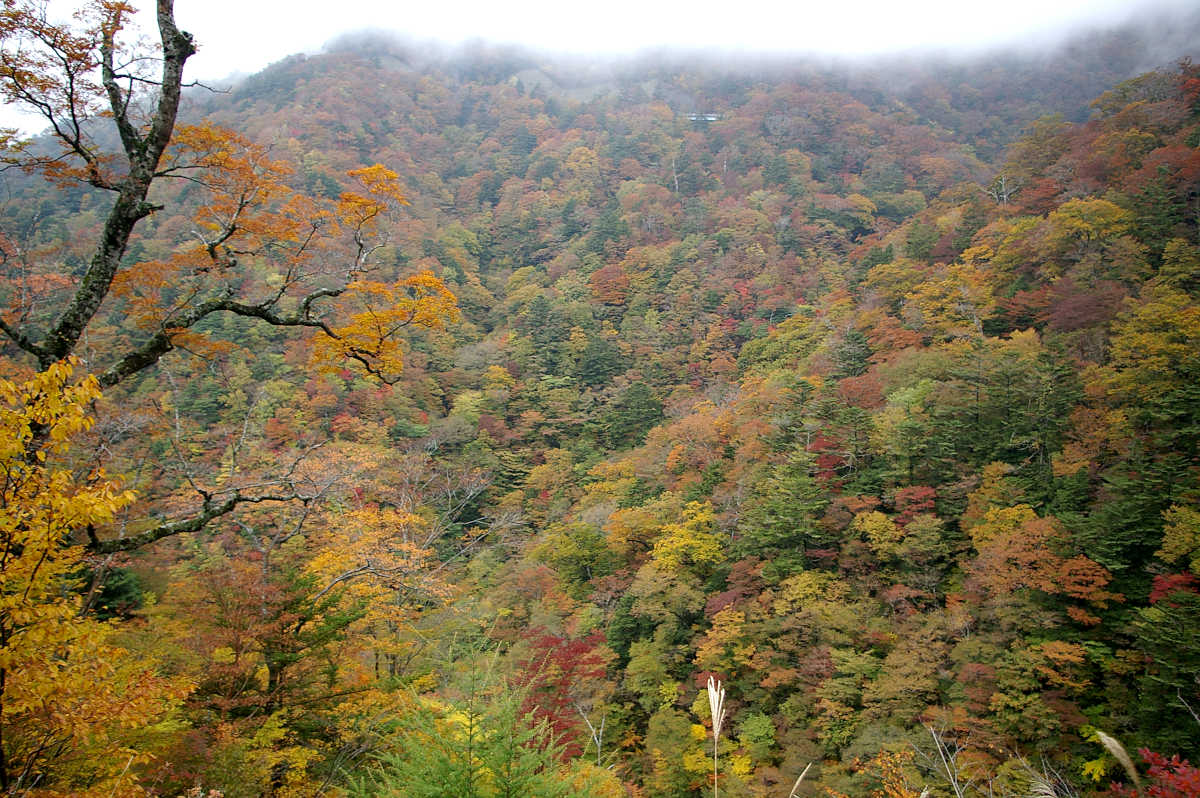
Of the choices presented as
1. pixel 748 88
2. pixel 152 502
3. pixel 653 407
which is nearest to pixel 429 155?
pixel 748 88

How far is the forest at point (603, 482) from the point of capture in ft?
13.5

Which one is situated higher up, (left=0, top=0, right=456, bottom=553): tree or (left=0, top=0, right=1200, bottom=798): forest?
(left=0, top=0, right=456, bottom=553): tree

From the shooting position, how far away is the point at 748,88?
7112 centimetres

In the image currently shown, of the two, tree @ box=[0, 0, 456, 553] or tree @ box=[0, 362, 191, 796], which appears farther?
tree @ box=[0, 0, 456, 553]

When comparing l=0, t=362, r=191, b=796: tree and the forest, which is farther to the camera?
the forest

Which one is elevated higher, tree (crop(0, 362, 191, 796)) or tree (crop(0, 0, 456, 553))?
tree (crop(0, 0, 456, 553))

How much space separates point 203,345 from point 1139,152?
3123 centimetres

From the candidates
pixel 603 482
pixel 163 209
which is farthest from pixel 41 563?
pixel 603 482

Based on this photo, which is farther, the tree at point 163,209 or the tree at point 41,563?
the tree at point 163,209

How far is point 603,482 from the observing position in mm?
25938

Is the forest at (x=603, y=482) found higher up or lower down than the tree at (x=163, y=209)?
lower down

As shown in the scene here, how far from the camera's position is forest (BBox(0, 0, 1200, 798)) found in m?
4.11

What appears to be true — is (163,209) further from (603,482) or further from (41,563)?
(603,482)

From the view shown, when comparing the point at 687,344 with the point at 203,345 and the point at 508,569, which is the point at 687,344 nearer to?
the point at 508,569
